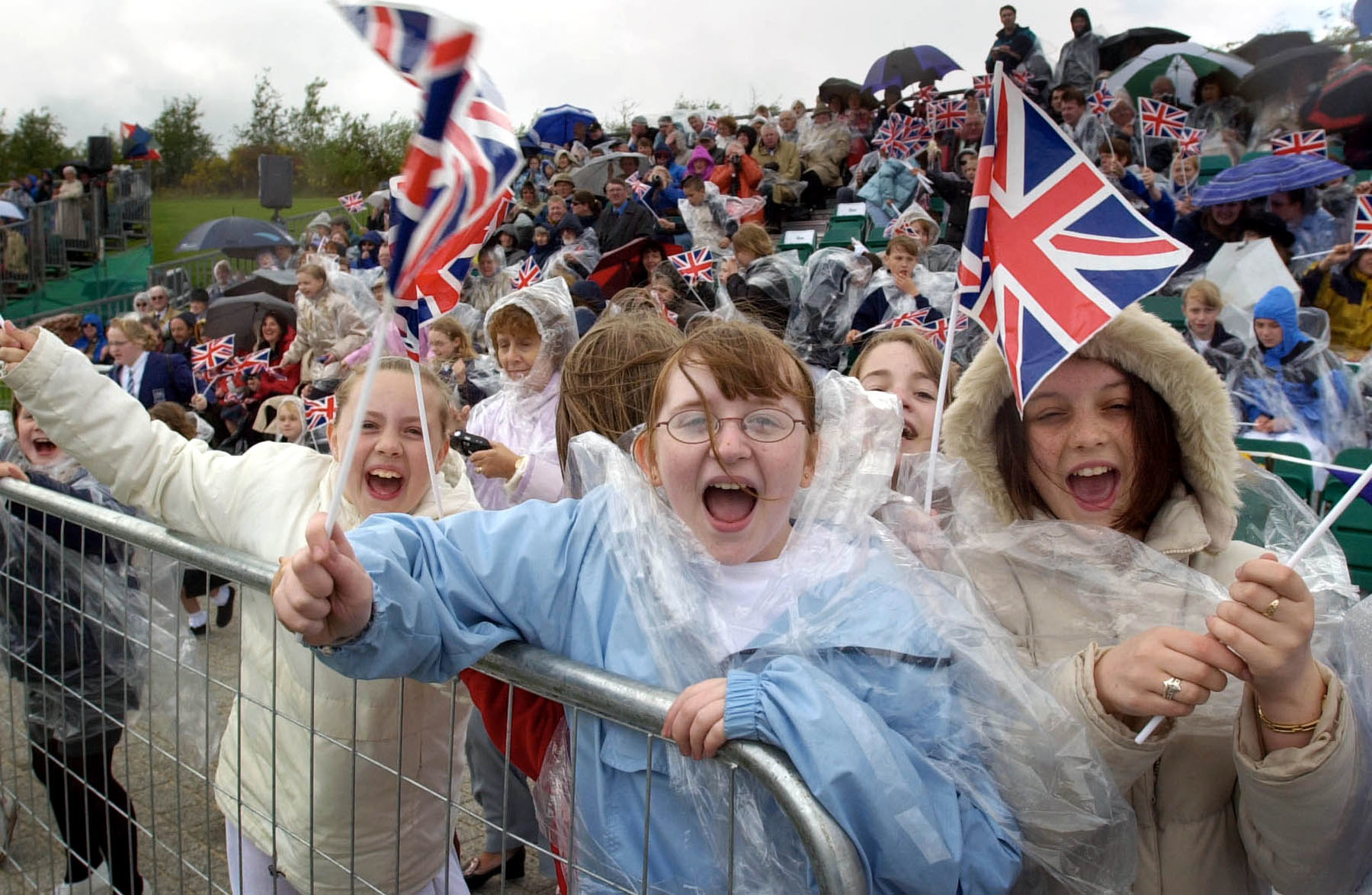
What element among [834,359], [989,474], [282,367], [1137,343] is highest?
[1137,343]

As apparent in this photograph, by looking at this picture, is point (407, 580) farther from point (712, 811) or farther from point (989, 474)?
point (989, 474)

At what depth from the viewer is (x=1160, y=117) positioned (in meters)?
11.8

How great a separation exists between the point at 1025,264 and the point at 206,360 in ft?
30.3

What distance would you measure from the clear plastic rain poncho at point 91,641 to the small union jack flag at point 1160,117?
38.0ft

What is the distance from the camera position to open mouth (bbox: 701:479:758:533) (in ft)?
5.77

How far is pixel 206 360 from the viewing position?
9.96 meters

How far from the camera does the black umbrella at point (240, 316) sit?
13.8 meters

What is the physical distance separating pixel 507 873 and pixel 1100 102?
472 inches

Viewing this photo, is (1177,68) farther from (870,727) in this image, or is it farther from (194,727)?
(870,727)

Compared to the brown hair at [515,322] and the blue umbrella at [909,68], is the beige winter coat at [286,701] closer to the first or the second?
the brown hair at [515,322]

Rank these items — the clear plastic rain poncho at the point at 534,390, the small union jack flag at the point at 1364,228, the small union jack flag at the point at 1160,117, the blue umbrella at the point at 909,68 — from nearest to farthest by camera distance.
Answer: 1. the clear plastic rain poncho at the point at 534,390
2. the small union jack flag at the point at 1364,228
3. the small union jack flag at the point at 1160,117
4. the blue umbrella at the point at 909,68

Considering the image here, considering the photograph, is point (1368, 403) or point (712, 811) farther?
point (1368, 403)

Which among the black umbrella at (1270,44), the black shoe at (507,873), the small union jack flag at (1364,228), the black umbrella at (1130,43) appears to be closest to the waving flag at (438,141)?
the black shoe at (507,873)

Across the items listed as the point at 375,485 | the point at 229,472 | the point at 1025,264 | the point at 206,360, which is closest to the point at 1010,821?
the point at 1025,264
